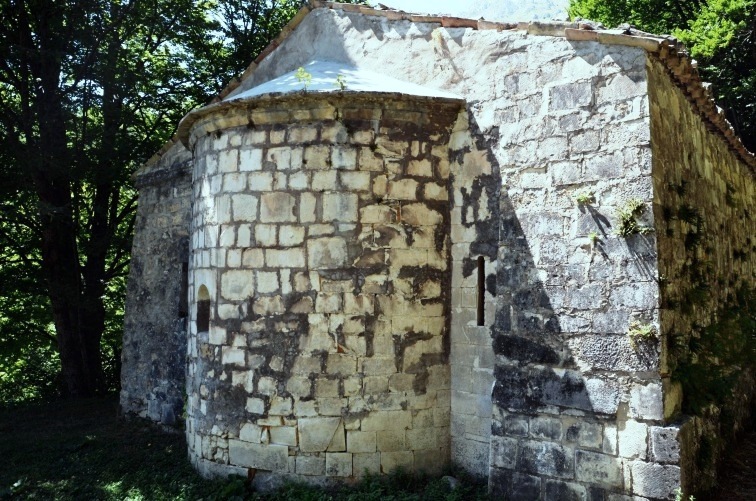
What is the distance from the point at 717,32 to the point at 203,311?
11.0 meters

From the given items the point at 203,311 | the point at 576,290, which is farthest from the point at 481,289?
the point at 203,311

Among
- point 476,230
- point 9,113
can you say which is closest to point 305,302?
point 476,230

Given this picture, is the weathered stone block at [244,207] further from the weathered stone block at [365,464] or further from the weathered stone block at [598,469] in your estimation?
the weathered stone block at [598,469]

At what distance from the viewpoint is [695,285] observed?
5.83 meters

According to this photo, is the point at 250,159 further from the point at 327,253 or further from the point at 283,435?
the point at 283,435

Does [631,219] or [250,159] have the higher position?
[250,159]

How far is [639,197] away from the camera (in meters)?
5.02

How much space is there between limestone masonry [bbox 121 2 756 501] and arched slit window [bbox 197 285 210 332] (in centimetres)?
3

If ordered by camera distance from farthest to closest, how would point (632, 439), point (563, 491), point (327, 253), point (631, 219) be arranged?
point (327, 253) < point (563, 491) < point (631, 219) < point (632, 439)

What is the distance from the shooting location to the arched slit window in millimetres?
6966

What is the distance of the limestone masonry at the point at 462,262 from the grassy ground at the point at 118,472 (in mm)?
245

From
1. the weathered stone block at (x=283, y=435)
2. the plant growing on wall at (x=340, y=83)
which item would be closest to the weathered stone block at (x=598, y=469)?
the weathered stone block at (x=283, y=435)

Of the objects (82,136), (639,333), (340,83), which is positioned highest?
(82,136)

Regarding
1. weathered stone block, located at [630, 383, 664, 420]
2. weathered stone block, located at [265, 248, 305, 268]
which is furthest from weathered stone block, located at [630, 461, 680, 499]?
weathered stone block, located at [265, 248, 305, 268]
